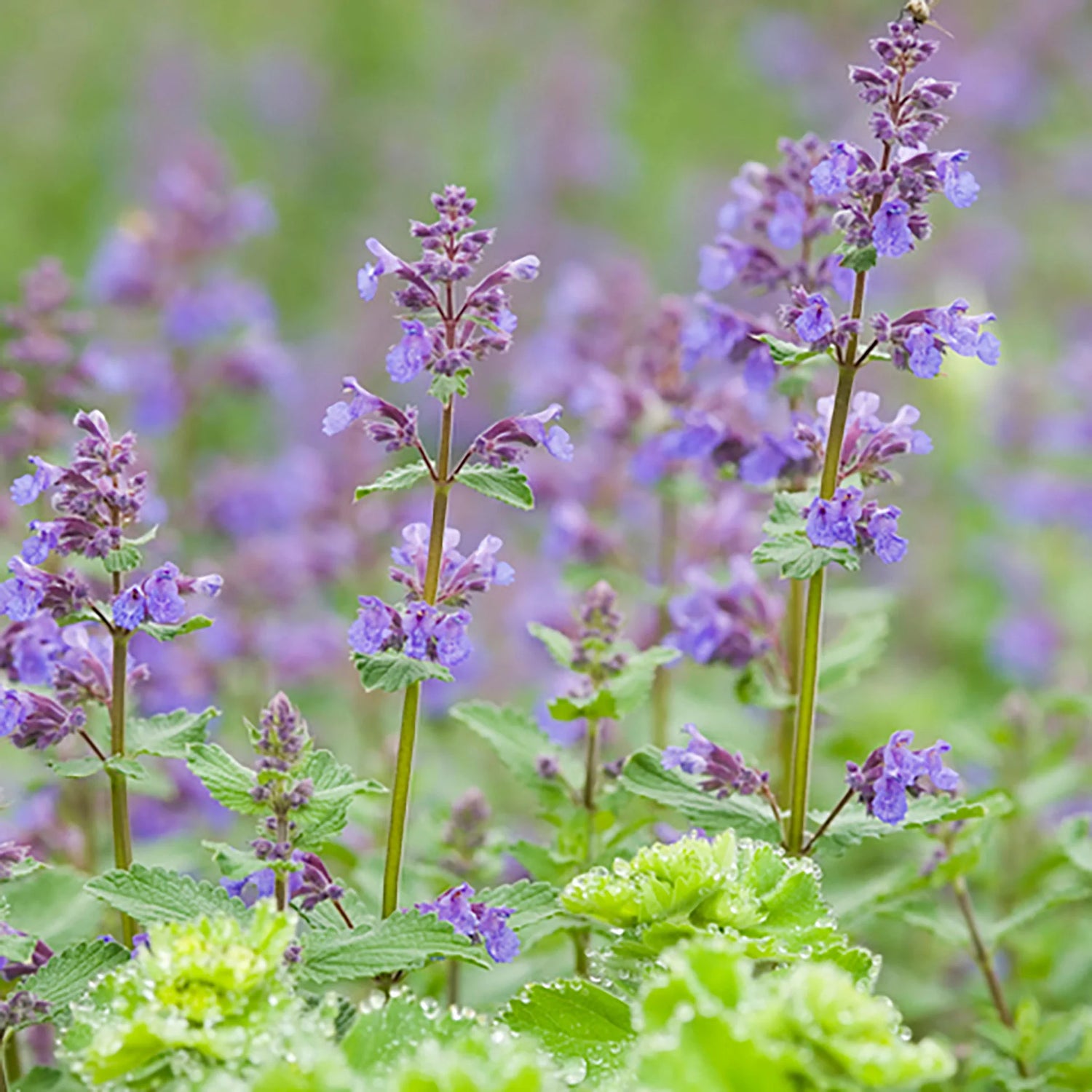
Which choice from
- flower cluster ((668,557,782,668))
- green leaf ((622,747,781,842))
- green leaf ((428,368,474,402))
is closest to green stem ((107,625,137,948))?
green leaf ((428,368,474,402))

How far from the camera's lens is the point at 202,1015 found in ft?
5.60

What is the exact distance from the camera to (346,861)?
9.64 feet

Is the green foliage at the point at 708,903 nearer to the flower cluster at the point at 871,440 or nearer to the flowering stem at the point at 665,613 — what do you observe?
the flower cluster at the point at 871,440

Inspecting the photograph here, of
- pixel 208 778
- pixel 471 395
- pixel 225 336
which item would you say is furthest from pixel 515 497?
pixel 471 395

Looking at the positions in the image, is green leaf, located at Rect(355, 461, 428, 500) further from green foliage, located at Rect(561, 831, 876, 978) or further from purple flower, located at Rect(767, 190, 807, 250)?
purple flower, located at Rect(767, 190, 807, 250)

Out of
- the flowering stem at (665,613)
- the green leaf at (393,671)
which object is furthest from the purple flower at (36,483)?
the flowering stem at (665,613)

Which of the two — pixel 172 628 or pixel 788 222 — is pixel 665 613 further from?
pixel 172 628

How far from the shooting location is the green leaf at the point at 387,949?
1.95 metres

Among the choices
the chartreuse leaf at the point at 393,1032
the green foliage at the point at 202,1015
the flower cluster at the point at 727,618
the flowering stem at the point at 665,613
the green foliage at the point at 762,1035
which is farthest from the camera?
the flowering stem at the point at 665,613

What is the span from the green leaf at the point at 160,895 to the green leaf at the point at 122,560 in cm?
A: 44

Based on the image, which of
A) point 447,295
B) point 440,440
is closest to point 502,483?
point 440,440

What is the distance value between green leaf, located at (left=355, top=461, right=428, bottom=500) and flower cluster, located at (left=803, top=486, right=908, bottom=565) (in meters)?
0.60

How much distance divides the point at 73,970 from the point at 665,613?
1.82m

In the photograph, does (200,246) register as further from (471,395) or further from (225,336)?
(471,395)
